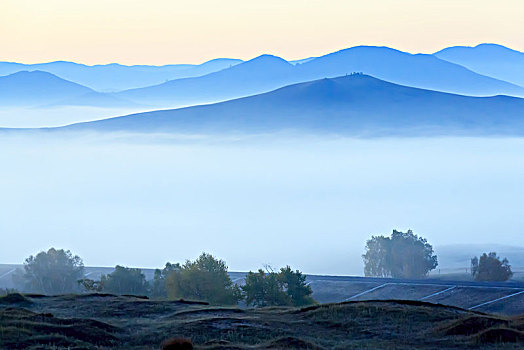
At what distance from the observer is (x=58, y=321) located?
3297 centimetres

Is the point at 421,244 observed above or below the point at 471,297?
above

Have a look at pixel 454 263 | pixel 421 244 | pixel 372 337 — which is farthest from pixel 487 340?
pixel 454 263

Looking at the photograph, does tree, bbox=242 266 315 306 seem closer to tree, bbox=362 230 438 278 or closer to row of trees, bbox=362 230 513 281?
row of trees, bbox=362 230 513 281

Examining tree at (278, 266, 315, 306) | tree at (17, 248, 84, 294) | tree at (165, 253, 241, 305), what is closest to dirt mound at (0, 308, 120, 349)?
tree at (165, 253, 241, 305)

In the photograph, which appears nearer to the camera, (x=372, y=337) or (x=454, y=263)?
(x=372, y=337)

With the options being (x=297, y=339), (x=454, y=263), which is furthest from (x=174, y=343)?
(x=454, y=263)

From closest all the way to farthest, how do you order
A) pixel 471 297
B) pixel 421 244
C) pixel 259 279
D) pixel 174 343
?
pixel 174 343 → pixel 259 279 → pixel 471 297 → pixel 421 244

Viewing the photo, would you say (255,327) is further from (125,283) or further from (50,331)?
(125,283)

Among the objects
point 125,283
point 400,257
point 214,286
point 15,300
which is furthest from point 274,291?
point 400,257

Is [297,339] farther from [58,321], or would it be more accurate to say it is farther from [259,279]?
[259,279]

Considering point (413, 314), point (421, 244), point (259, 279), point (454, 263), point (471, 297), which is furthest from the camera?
point (454, 263)

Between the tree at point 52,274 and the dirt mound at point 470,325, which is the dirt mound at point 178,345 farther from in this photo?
the tree at point 52,274

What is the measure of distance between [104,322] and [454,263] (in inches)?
6066

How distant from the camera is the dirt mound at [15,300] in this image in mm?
40406
